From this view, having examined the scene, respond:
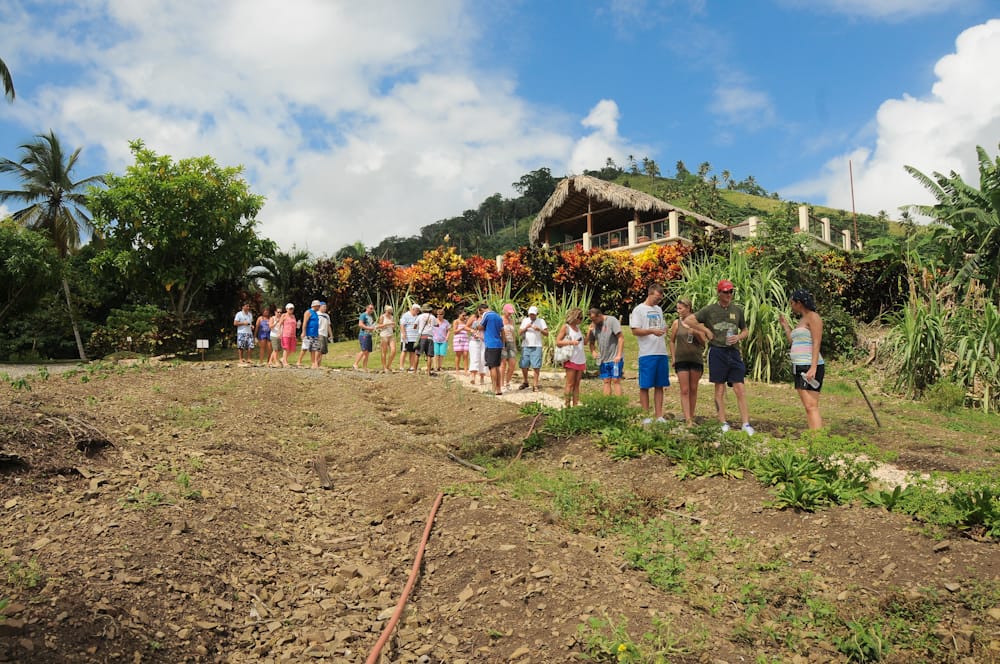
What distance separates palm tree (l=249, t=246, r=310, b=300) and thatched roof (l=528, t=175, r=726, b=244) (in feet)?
32.1

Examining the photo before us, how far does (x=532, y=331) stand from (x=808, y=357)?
509 cm

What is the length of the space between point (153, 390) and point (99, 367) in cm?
304

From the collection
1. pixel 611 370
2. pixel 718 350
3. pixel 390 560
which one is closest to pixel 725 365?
pixel 718 350

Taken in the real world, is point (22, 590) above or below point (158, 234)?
below

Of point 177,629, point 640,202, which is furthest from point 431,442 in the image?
point 640,202

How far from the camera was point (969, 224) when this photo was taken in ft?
47.7

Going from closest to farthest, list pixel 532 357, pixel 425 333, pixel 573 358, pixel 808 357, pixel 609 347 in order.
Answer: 1. pixel 808 357
2. pixel 573 358
3. pixel 609 347
4. pixel 532 357
5. pixel 425 333

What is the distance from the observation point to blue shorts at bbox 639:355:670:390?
7617 mm

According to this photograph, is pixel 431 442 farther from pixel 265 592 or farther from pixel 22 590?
pixel 22 590

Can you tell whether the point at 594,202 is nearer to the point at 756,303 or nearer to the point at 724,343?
the point at 756,303

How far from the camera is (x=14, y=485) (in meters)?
4.81

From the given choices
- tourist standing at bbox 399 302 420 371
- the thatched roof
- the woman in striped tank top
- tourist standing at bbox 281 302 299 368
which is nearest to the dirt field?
the woman in striped tank top

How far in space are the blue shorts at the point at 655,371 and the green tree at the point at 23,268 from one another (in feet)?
68.9

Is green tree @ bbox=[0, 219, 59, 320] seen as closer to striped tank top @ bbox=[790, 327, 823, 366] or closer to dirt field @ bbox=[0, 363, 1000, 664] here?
dirt field @ bbox=[0, 363, 1000, 664]
